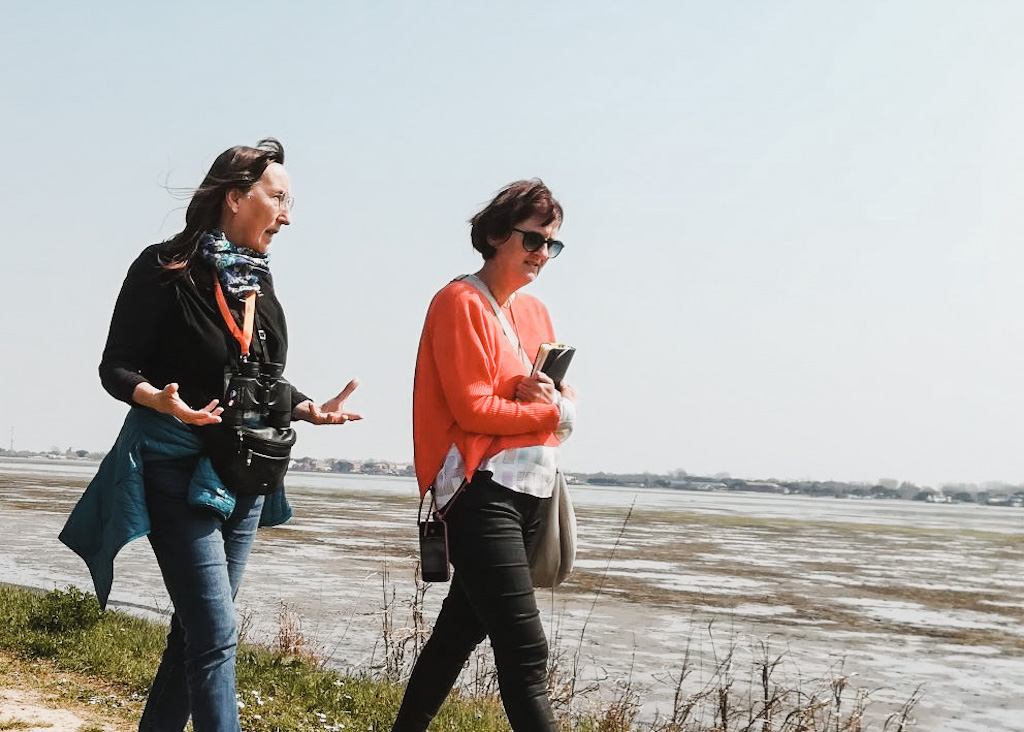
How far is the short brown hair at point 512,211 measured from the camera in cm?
318

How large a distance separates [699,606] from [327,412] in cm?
1109

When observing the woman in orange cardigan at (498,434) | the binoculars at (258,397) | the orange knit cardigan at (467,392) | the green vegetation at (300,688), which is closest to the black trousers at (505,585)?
the woman in orange cardigan at (498,434)

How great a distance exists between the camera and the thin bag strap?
318 cm

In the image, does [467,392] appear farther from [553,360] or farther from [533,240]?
[533,240]

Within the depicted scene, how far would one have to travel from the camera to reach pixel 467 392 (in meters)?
3.01

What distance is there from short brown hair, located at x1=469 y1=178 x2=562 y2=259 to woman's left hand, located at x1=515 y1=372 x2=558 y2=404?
16.6 inches

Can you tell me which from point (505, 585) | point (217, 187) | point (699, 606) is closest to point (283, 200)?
point (217, 187)

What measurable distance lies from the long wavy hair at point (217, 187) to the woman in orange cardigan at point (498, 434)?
0.62m

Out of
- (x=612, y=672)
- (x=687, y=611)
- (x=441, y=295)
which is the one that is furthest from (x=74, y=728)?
(x=687, y=611)

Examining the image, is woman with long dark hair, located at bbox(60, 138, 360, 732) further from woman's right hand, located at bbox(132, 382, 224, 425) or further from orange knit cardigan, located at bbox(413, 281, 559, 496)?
orange knit cardigan, located at bbox(413, 281, 559, 496)

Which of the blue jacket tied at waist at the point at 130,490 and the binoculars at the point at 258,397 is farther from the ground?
the binoculars at the point at 258,397

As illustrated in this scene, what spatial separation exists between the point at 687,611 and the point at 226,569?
10785 millimetres

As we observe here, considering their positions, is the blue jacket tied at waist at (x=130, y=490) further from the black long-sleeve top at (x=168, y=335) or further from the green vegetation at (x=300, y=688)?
the green vegetation at (x=300, y=688)

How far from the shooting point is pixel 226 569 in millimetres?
2859
